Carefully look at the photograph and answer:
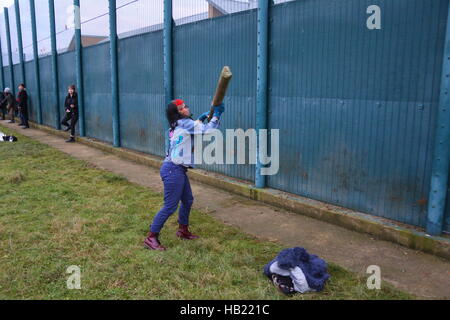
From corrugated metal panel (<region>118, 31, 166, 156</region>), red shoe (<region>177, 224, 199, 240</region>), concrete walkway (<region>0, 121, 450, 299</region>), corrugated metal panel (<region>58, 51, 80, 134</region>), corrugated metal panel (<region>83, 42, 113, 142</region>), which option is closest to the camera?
concrete walkway (<region>0, 121, 450, 299</region>)

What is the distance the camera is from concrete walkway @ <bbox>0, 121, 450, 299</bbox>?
12.4ft

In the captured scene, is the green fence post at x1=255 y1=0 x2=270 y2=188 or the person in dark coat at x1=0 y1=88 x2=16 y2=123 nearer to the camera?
the green fence post at x1=255 y1=0 x2=270 y2=188

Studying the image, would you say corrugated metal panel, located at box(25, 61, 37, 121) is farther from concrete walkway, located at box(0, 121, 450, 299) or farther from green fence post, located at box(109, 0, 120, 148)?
concrete walkway, located at box(0, 121, 450, 299)

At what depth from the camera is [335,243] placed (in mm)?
4645

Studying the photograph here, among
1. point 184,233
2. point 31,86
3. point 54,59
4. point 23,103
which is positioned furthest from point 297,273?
point 31,86

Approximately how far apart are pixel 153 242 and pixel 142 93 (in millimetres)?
6165

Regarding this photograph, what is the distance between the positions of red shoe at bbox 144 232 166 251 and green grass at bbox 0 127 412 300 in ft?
0.24

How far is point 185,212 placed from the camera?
468cm

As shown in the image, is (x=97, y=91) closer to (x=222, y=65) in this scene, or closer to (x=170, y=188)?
(x=222, y=65)

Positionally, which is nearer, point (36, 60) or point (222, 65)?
point (222, 65)

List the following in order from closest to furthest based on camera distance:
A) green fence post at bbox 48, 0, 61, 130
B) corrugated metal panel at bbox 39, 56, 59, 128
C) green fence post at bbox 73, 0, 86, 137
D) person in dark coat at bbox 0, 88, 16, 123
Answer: green fence post at bbox 73, 0, 86, 137, green fence post at bbox 48, 0, 61, 130, corrugated metal panel at bbox 39, 56, 59, 128, person in dark coat at bbox 0, 88, 16, 123

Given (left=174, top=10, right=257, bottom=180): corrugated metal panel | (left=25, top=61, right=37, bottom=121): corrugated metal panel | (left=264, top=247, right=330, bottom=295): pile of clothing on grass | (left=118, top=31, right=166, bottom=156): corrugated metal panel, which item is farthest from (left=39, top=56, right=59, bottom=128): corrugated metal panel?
(left=264, top=247, right=330, bottom=295): pile of clothing on grass

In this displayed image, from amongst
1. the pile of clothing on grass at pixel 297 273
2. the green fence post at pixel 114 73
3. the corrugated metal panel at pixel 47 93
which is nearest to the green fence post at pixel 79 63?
the green fence post at pixel 114 73

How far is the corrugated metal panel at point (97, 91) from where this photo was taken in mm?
11703
